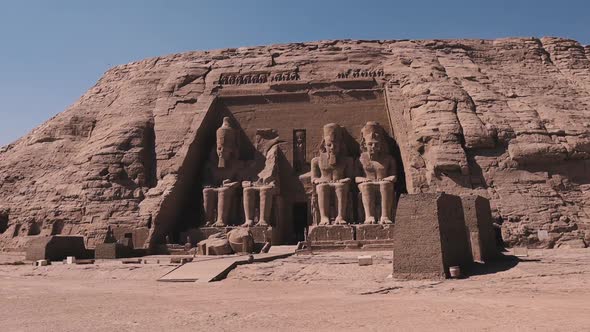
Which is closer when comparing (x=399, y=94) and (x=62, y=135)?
(x=399, y=94)

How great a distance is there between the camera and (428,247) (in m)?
7.69

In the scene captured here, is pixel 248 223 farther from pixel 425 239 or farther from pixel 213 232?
pixel 425 239

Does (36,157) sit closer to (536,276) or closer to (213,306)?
(213,306)

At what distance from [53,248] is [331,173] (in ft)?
24.7

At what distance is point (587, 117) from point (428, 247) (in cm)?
966

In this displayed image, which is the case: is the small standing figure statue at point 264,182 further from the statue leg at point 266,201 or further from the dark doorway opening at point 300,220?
the dark doorway opening at point 300,220

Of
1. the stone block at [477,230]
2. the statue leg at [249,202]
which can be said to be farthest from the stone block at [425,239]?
the statue leg at [249,202]

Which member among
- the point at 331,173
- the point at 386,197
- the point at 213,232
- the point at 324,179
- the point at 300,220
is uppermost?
the point at 331,173

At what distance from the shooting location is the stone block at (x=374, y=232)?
14070mm

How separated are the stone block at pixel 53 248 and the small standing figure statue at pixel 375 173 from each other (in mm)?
7288

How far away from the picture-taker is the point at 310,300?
22.0ft

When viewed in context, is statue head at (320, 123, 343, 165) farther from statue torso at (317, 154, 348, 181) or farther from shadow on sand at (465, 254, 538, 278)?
shadow on sand at (465, 254, 538, 278)

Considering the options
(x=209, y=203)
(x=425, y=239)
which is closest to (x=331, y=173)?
(x=209, y=203)

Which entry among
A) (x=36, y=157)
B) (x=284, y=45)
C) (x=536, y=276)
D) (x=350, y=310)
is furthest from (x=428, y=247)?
(x=36, y=157)
